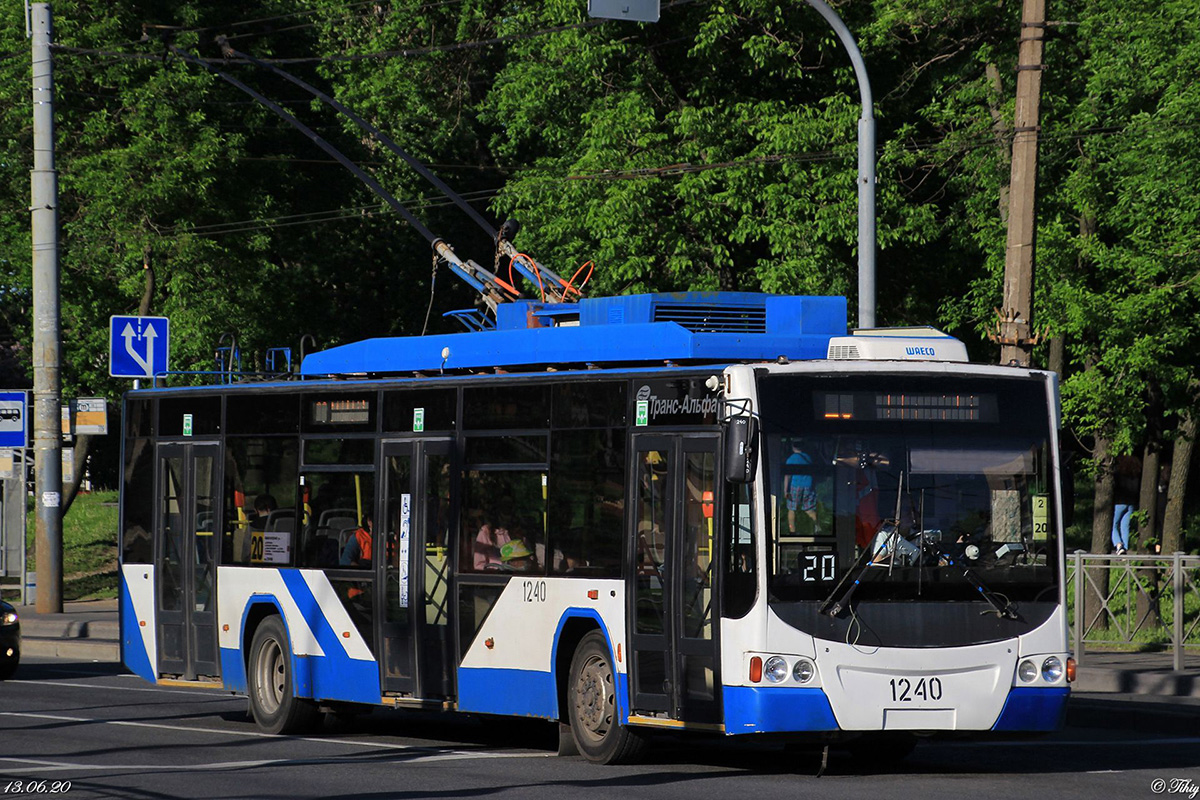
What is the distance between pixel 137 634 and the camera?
55.6ft

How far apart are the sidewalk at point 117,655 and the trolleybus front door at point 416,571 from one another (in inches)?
267

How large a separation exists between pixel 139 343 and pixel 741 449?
1590 centimetres

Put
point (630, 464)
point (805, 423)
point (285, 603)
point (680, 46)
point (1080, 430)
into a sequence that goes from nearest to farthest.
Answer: point (805, 423) → point (630, 464) → point (285, 603) → point (1080, 430) → point (680, 46)

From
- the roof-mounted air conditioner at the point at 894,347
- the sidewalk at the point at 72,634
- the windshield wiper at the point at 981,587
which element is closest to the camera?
the windshield wiper at the point at 981,587

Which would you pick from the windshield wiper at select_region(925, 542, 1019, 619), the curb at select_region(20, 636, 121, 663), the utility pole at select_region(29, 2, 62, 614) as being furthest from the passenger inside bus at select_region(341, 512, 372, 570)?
the utility pole at select_region(29, 2, 62, 614)

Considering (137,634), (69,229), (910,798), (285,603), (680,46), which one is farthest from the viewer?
(69,229)

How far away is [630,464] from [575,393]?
815 millimetres

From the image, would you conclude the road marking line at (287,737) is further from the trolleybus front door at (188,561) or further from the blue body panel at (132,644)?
the blue body panel at (132,644)

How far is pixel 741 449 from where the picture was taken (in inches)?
436

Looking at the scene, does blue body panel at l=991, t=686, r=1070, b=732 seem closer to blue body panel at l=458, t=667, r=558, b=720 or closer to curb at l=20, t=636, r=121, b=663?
blue body panel at l=458, t=667, r=558, b=720

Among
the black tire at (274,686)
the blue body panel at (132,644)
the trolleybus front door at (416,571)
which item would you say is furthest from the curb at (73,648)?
the trolleybus front door at (416,571)

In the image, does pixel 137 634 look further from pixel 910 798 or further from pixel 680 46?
pixel 680 46

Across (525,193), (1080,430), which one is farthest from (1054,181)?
(525,193)

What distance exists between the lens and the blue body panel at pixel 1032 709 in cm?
1164
